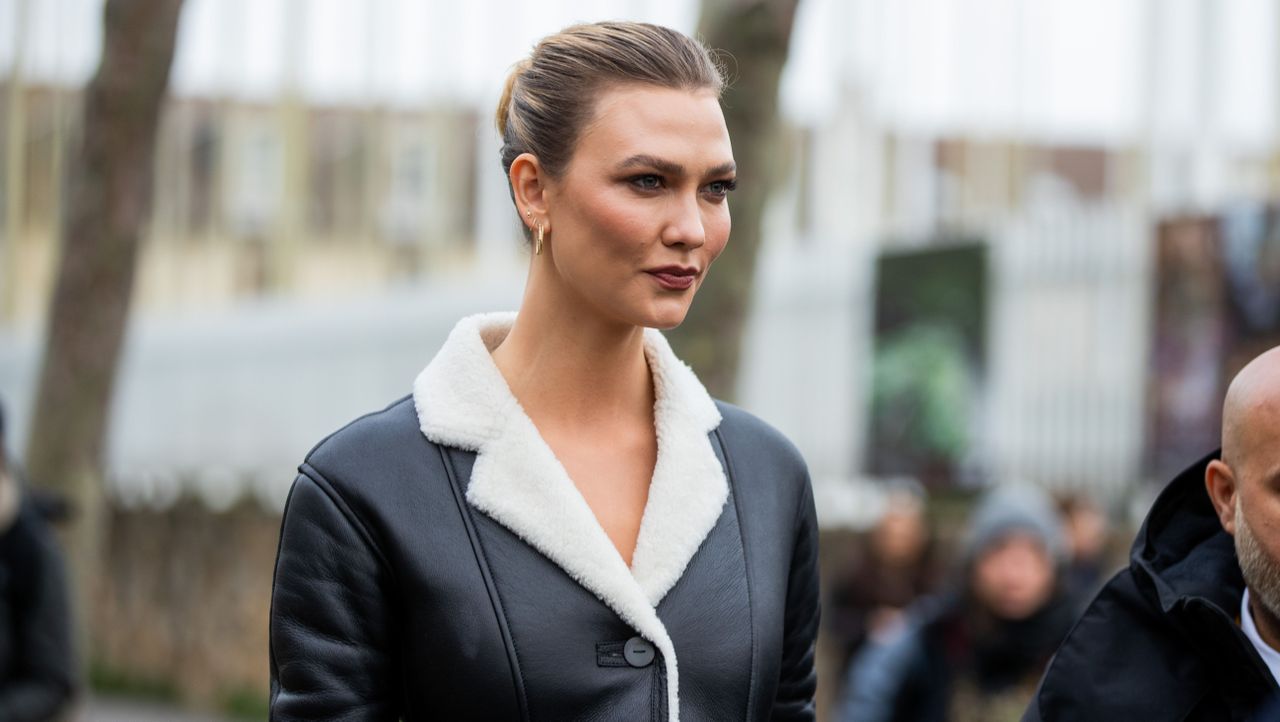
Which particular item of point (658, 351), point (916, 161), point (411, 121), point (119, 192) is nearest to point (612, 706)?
point (658, 351)

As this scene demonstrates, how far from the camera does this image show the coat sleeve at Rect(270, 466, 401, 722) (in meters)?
2.64

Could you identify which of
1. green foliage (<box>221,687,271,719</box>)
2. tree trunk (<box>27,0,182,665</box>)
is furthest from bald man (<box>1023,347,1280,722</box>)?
green foliage (<box>221,687,271,719</box>)

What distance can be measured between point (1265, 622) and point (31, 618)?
3877mm

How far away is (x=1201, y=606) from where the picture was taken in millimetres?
2770

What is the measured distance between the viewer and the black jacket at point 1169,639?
9.02 feet

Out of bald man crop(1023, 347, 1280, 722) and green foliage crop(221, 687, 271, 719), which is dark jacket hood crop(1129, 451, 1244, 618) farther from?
green foliage crop(221, 687, 271, 719)

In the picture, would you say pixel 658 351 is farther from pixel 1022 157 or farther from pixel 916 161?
pixel 916 161

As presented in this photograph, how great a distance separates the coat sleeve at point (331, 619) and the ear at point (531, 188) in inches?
18.6

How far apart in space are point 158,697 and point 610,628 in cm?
1380

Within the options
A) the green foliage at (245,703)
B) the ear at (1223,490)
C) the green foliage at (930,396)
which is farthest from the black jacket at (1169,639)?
the green foliage at (245,703)

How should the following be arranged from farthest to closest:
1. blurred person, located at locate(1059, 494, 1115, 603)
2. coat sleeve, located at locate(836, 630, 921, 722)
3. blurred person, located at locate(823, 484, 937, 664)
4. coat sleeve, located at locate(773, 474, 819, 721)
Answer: blurred person, located at locate(823, 484, 937, 664) < blurred person, located at locate(1059, 494, 1115, 603) < coat sleeve, located at locate(836, 630, 921, 722) < coat sleeve, located at locate(773, 474, 819, 721)

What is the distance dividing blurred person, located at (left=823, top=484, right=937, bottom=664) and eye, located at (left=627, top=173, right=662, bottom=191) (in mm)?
6426

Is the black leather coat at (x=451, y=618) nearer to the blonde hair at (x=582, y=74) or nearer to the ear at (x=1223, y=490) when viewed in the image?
the blonde hair at (x=582, y=74)

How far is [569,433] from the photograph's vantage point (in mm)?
2828
